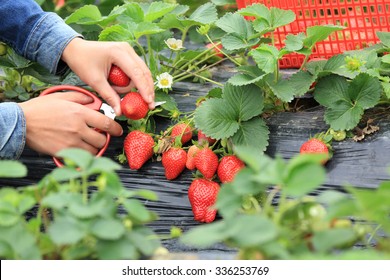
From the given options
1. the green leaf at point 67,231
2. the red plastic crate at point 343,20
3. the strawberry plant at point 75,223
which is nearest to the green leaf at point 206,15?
the red plastic crate at point 343,20

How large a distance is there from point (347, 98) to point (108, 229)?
1127 millimetres

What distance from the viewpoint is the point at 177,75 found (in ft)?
6.79

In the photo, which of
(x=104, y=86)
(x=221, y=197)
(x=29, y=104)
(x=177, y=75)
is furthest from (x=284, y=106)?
(x=221, y=197)

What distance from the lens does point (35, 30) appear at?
1.89 meters

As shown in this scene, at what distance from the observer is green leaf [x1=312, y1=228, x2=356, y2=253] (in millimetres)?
711

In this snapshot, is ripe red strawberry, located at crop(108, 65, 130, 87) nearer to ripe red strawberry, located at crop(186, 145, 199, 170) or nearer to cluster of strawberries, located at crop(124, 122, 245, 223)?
cluster of strawberries, located at crop(124, 122, 245, 223)

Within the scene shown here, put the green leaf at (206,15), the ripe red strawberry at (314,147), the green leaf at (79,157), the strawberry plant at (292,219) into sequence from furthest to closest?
the green leaf at (206,15) → the ripe red strawberry at (314,147) → the green leaf at (79,157) → the strawberry plant at (292,219)

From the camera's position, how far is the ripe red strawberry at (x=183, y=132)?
1787 mm

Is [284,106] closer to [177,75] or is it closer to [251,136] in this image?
[251,136]

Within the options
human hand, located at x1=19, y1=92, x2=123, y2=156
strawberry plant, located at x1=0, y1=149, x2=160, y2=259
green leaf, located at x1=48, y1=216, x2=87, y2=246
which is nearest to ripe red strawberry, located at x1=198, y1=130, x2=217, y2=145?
human hand, located at x1=19, y1=92, x2=123, y2=156

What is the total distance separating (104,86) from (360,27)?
0.79 m

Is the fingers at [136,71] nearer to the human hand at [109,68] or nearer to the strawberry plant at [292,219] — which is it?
the human hand at [109,68]

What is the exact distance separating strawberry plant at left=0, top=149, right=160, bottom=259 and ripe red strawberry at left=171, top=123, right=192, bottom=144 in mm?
925

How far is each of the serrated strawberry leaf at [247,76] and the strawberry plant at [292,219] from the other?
0.90 meters
